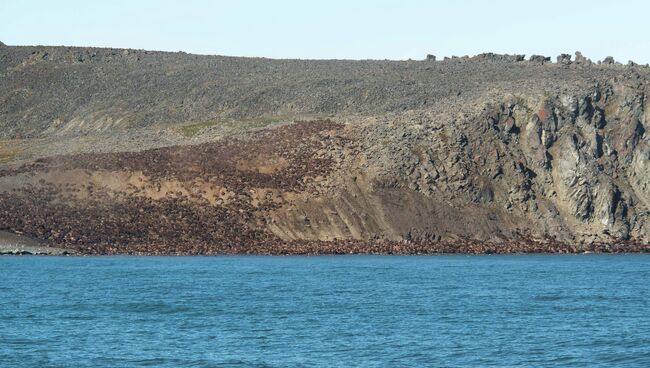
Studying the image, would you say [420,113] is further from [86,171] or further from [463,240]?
[86,171]

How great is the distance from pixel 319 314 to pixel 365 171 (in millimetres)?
59801

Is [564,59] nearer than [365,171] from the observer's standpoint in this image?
No

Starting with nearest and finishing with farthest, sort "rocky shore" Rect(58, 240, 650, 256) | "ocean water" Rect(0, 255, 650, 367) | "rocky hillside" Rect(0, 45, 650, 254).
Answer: "ocean water" Rect(0, 255, 650, 367) → "rocky shore" Rect(58, 240, 650, 256) → "rocky hillside" Rect(0, 45, 650, 254)

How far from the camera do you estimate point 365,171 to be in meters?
Result: 116

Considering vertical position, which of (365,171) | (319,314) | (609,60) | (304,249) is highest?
(609,60)

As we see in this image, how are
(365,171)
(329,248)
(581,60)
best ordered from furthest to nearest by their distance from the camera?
(581,60)
(365,171)
(329,248)

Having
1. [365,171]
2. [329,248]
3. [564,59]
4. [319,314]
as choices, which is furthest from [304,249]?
[564,59]

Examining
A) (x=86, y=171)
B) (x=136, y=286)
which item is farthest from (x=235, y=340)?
(x=86, y=171)

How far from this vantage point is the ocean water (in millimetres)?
44125

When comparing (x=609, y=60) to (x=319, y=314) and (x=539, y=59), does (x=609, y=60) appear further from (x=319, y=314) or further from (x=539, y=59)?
(x=319, y=314)

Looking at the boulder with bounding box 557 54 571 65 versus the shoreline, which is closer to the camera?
the shoreline

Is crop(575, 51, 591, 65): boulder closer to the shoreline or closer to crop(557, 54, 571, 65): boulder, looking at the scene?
crop(557, 54, 571, 65): boulder

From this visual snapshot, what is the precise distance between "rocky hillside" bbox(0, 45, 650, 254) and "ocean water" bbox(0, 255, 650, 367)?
16138mm

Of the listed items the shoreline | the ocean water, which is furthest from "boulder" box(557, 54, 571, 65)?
the ocean water
